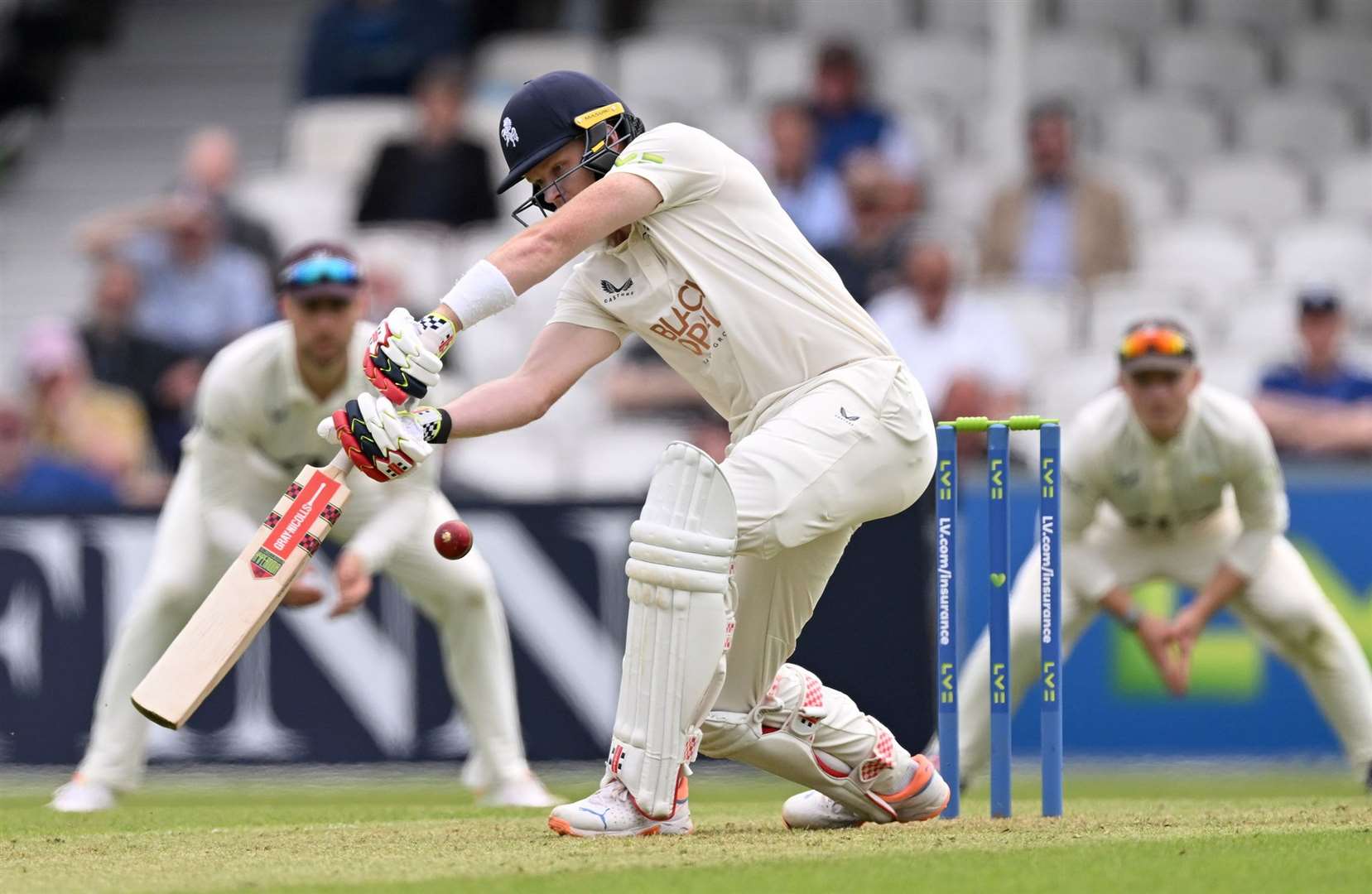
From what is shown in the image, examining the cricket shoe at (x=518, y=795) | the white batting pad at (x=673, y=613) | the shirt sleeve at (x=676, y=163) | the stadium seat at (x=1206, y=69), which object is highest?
the stadium seat at (x=1206, y=69)

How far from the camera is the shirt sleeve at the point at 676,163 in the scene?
4.52m

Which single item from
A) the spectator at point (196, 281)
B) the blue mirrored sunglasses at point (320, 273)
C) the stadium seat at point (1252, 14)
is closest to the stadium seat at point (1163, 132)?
the stadium seat at point (1252, 14)

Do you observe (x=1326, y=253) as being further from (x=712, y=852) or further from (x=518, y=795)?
(x=712, y=852)

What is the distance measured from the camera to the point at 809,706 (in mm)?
4828

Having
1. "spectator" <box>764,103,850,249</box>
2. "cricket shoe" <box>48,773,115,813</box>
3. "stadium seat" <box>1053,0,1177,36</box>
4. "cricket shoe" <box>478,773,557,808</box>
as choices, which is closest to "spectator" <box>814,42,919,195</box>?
"spectator" <box>764,103,850,249</box>

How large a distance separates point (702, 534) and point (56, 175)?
28.8 ft

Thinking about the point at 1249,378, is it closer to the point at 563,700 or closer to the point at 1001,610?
the point at 563,700

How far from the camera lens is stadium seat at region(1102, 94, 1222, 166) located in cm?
1076

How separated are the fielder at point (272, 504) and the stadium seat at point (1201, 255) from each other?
455cm

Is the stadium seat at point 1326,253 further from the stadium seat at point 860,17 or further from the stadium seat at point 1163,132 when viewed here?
the stadium seat at point 860,17

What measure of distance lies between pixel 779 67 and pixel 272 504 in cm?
516

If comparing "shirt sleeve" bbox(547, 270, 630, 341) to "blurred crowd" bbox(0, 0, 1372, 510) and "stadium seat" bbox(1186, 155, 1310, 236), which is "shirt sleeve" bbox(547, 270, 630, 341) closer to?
"blurred crowd" bbox(0, 0, 1372, 510)

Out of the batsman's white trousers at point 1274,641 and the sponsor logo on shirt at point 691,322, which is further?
the batsman's white trousers at point 1274,641

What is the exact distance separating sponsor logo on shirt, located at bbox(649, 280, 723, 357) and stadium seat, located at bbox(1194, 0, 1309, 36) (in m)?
7.33
